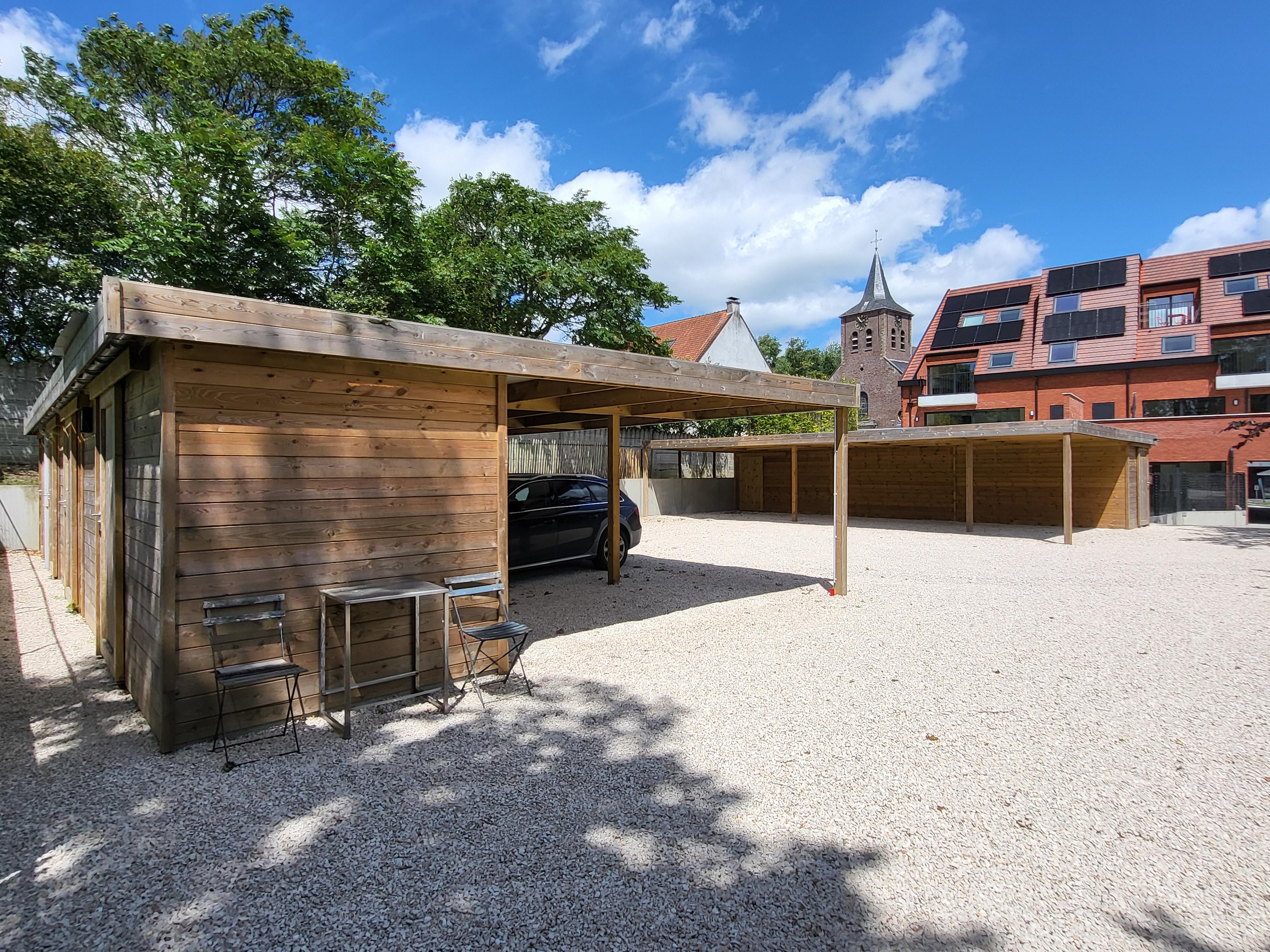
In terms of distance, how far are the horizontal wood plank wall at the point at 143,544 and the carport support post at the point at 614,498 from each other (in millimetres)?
4981

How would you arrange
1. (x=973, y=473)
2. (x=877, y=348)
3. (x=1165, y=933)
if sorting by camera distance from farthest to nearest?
(x=877, y=348)
(x=973, y=473)
(x=1165, y=933)

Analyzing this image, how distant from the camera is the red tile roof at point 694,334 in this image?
92.9ft

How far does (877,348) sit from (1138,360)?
18177mm

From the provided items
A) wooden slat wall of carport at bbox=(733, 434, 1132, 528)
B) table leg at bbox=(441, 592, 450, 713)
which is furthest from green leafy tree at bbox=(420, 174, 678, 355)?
table leg at bbox=(441, 592, 450, 713)

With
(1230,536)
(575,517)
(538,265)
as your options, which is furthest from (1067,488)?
(538,265)

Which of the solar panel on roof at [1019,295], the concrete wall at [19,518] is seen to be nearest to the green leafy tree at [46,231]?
the concrete wall at [19,518]

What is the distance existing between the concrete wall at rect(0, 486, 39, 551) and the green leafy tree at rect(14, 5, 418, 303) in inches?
203

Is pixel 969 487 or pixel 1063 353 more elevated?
pixel 1063 353

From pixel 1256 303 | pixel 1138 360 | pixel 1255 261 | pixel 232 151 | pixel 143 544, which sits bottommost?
pixel 143 544

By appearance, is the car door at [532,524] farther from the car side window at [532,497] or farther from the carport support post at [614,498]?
the carport support post at [614,498]

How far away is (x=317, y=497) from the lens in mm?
3912

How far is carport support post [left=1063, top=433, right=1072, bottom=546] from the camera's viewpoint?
41.3 ft

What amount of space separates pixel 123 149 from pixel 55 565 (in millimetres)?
13684

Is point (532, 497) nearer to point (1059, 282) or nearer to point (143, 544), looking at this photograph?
point (143, 544)
